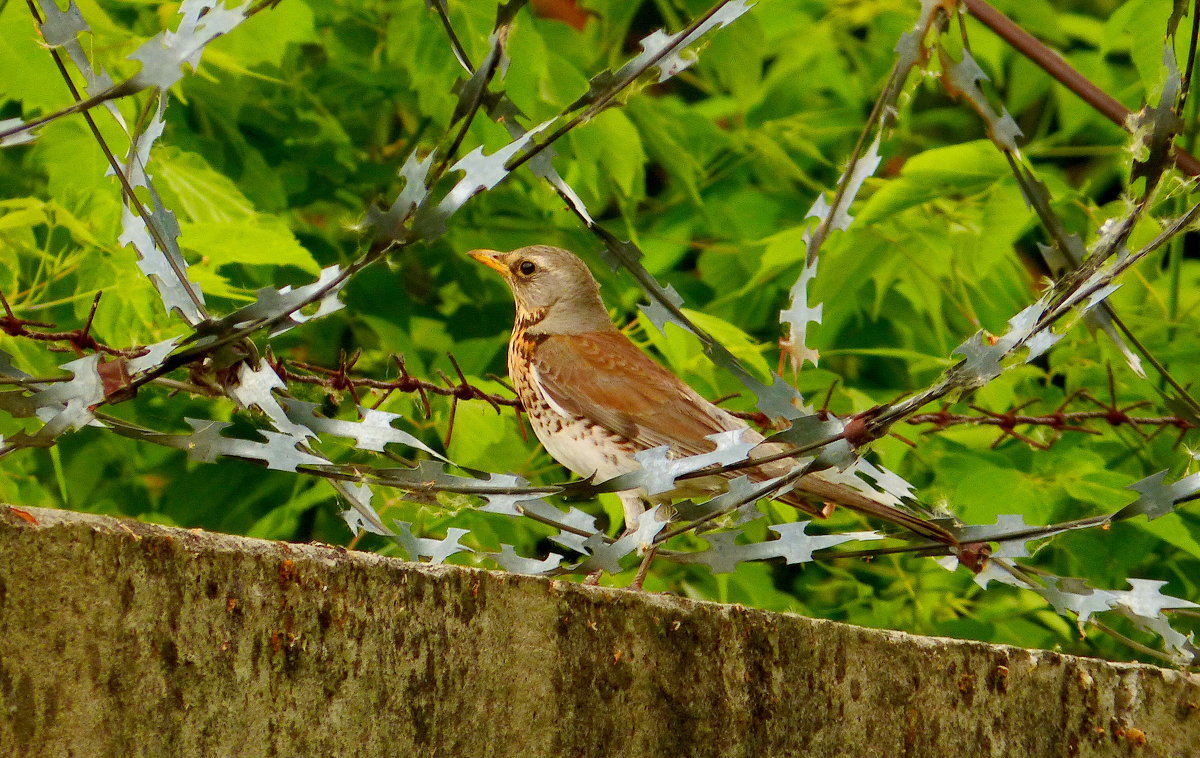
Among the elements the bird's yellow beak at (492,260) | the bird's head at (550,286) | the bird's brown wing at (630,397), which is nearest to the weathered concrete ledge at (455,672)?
the bird's brown wing at (630,397)

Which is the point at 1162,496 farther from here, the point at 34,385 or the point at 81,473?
the point at 81,473

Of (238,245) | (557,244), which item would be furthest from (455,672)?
(557,244)

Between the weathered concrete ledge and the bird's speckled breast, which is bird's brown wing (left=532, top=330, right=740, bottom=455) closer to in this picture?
the bird's speckled breast

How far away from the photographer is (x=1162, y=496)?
157 centimetres

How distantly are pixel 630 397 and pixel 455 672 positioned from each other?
153cm

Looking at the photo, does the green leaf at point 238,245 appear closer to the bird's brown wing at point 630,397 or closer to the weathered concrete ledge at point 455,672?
the bird's brown wing at point 630,397

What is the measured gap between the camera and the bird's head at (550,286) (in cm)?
333

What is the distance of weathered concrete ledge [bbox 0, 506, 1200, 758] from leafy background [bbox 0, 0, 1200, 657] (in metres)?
0.87

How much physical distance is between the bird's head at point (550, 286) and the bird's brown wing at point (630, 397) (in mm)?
225

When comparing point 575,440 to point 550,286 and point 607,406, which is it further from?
point 550,286

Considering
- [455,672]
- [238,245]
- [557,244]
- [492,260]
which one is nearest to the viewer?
[455,672]

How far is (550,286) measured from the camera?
3.36 m

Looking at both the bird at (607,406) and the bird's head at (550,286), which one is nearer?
the bird at (607,406)

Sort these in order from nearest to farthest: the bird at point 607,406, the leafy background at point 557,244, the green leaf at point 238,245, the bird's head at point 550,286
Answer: the green leaf at point 238,245 < the leafy background at point 557,244 < the bird at point 607,406 < the bird's head at point 550,286
